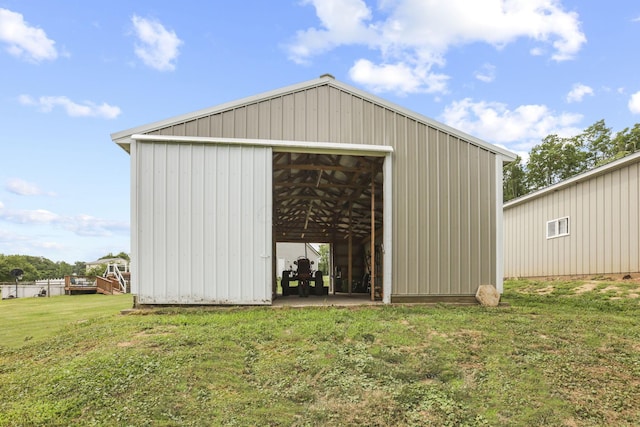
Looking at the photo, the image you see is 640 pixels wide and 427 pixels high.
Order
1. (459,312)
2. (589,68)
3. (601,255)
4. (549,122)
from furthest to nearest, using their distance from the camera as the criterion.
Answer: (549,122) < (589,68) < (601,255) < (459,312)

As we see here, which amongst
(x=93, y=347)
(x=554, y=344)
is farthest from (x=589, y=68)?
(x=93, y=347)

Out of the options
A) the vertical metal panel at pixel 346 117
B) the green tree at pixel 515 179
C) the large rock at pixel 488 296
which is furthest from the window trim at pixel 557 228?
the green tree at pixel 515 179

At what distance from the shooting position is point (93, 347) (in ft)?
17.1

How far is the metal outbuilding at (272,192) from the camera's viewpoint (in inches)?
293

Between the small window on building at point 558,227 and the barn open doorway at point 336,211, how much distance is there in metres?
5.57

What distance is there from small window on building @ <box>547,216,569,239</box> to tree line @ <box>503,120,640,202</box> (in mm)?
13754

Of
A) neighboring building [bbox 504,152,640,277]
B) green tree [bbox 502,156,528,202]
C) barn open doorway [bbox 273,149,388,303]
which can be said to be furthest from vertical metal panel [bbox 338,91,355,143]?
green tree [bbox 502,156,528,202]

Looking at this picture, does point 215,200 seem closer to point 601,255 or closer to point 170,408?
point 170,408

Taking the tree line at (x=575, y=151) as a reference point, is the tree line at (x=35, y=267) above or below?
below

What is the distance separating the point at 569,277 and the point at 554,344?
28.3ft

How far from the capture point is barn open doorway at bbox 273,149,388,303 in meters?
9.45

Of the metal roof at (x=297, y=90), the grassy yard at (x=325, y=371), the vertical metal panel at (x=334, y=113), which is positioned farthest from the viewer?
the vertical metal panel at (x=334, y=113)

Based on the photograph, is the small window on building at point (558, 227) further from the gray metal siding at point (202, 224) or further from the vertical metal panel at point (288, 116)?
the gray metal siding at point (202, 224)

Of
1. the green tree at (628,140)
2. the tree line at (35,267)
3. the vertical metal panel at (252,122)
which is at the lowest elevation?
the tree line at (35,267)
